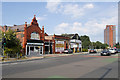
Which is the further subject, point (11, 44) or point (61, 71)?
point (11, 44)

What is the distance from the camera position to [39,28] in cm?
3909

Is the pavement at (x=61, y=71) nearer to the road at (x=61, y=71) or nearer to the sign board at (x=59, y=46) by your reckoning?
the road at (x=61, y=71)

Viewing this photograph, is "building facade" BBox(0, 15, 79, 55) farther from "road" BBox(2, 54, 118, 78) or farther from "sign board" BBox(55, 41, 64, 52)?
"road" BBox(2, 54, 118, 78)

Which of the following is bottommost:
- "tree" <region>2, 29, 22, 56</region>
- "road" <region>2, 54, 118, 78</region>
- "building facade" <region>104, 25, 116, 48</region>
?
"road" <region>2, 54, 118, 78</region>

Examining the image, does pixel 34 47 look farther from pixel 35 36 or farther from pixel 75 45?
pixel 75 45

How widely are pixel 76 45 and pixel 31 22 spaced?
2837cm

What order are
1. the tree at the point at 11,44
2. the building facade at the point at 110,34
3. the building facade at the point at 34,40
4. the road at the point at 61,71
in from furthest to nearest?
the building facade at the point at 110,34 → the building facade at the point at 34,40 → the tree at the point at 11,44 → the road at the point at 61,71

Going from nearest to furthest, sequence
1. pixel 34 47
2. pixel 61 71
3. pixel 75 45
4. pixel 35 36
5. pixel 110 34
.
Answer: pixel 61 71
pixel 34 47
pixel 35 36
pixel 75 45
pixel 110 34

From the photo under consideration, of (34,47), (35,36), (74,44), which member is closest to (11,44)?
(34,47)

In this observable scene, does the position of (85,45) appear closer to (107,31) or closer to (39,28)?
(39,28)

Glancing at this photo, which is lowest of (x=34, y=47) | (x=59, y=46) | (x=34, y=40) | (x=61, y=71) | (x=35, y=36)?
(x=61, y=71)

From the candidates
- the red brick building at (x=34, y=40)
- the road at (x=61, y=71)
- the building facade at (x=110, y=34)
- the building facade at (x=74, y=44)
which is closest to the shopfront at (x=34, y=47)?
the red brick building at (x=34, y=40)

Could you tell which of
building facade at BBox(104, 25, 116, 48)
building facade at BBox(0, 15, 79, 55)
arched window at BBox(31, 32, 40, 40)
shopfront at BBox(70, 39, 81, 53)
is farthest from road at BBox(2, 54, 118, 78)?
building facade at BBox(104, 25, 116, 48)

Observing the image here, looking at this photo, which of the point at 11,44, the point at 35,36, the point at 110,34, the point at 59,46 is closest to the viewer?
the point at 11,44
